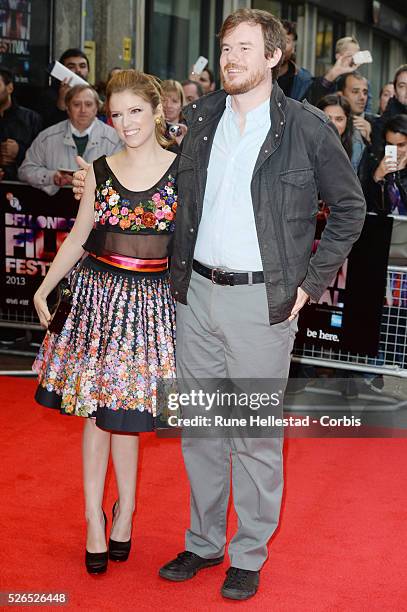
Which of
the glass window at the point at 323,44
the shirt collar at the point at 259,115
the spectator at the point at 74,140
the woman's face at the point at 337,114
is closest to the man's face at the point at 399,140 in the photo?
the woman's face at the point at 337,114

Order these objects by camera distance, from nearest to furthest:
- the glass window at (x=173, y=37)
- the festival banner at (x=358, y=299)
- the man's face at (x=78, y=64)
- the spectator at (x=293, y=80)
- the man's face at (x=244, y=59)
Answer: the man's face at (x=244, y=59) → the festival banner at (x=358, y=299) → the spectator at (x=293, y=80) → the man's face at (x=78, y=64) → the glass window at (x=173, y=37)

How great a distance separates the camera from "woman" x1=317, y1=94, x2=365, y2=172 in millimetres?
6168

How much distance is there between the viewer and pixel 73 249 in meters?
3.41

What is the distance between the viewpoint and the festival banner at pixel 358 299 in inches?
209

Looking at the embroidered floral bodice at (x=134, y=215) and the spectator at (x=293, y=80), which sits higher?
the spectator at (x=293, y=80)

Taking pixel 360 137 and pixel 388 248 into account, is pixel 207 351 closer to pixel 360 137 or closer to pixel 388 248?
pixel 388 248

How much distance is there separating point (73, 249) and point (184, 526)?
1277mm

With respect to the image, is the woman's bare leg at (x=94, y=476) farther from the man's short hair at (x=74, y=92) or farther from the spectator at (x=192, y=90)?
the spectator at (x=192, y=90)

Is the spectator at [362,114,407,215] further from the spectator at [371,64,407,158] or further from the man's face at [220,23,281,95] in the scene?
the man's face at [220,23,281,95]

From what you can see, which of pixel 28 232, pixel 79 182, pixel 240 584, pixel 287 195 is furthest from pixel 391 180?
pixel 240 584

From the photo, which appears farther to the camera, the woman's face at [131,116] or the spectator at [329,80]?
the spectator at [329,80]

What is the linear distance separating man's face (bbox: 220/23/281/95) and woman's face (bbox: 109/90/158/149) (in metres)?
0.34

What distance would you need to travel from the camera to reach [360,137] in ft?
21.0

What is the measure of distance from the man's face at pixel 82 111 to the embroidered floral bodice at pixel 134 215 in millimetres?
3374
